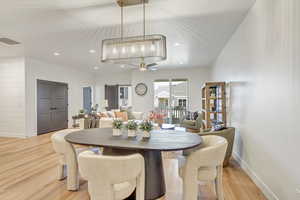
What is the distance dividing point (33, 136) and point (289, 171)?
6941mm

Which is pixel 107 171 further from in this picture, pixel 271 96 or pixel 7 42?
pixel 7 42

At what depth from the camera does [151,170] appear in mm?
2209

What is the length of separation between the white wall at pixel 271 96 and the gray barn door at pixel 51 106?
21.1 feet

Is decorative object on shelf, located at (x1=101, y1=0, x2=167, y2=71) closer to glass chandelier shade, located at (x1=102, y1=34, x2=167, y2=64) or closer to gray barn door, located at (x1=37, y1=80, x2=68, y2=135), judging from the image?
glass chandelier shade, located at (x1=102, y1=34, x2=167, y2=64)

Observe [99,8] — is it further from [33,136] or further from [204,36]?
[33,136]

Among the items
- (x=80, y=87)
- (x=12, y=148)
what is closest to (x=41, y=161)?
(x=12, y=148)

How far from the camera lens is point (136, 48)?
2.94m

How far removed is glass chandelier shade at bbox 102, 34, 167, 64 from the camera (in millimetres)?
2879

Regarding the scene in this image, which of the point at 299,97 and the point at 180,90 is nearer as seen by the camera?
the point at 299,97

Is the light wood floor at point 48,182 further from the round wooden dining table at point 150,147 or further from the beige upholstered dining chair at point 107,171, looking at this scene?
the beige upholstered dining chair at point 107,171


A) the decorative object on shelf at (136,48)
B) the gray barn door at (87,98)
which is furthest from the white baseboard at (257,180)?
the gray barn door at (87,98)

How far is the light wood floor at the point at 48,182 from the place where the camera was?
2.47m

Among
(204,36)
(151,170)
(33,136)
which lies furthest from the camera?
(33,136)

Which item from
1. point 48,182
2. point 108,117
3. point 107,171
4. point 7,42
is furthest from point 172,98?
point 107,171
